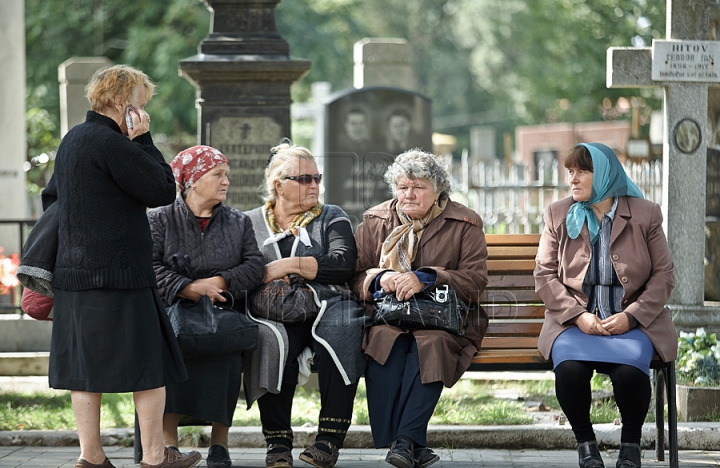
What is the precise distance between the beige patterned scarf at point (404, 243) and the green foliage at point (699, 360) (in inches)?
75.2

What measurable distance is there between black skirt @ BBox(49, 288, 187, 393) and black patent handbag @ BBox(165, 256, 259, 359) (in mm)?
327

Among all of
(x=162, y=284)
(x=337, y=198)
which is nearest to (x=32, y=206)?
(x=337, y=198)

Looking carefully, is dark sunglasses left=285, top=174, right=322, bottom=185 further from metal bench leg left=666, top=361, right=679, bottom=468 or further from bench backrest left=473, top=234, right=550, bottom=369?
metal bench leg left=666, top=361, right=679, bottom=468

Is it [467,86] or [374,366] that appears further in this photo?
[467,86]

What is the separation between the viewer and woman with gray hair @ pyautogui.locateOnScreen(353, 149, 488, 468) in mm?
4562

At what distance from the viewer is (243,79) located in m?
7.49

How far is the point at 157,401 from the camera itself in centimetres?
429

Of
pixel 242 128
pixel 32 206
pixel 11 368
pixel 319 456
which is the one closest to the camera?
pixel 319 456

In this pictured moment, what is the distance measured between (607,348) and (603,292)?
1.07 feet

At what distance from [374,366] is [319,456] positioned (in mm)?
496

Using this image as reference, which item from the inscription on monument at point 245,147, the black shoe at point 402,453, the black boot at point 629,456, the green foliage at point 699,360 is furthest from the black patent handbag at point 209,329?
the inscription on monument at point 245,147

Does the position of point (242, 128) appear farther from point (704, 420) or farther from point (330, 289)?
point (704, 420)

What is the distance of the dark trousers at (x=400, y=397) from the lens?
4531mm

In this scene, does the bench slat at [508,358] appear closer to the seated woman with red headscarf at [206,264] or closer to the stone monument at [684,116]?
the seated woman with red headscarf at [206,264]
